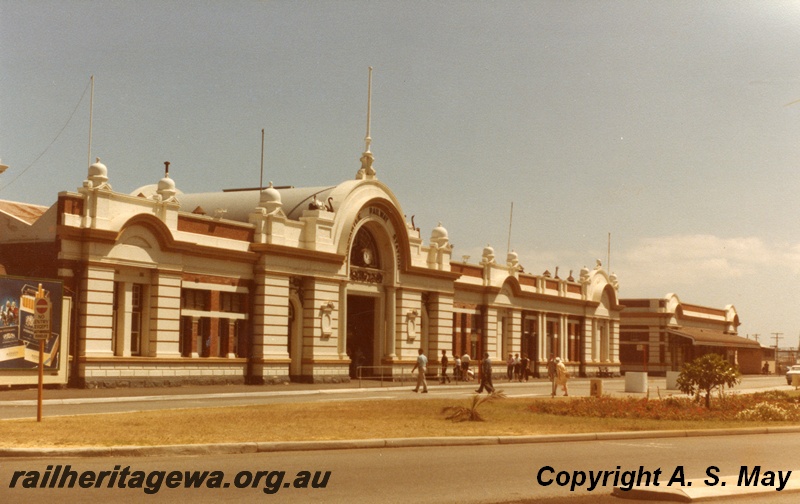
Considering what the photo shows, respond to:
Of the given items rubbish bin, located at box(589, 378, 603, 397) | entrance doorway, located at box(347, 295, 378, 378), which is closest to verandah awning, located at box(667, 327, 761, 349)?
entrance doorway, located at box(347, 295, 378, 378)

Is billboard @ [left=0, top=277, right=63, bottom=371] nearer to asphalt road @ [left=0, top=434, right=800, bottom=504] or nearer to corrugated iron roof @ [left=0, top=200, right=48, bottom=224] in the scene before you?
corrugated iron roof @ [left=0, top=200, right=48, bottom=224]

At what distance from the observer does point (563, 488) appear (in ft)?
47.6

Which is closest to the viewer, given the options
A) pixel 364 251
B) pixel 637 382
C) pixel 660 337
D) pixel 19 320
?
pixel 19 320

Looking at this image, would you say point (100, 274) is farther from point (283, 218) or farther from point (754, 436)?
point (754, 436)

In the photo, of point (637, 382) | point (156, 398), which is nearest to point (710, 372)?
point (637, 382)

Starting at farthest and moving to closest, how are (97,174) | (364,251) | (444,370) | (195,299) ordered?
1. (444,370)
2. (364,251)
3. (195,299)
4. (97,174)

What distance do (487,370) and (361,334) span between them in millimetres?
15922

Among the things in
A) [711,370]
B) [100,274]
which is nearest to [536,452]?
[711,370]

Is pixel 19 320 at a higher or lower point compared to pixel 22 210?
lower

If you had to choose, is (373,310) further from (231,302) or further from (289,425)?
(289,425)

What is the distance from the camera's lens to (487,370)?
135 ft

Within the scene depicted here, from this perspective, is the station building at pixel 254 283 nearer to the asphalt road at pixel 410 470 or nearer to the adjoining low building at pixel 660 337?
the asphalt road at pixel 410 470

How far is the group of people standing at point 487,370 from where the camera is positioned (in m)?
40.8

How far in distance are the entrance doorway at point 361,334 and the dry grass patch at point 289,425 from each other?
2476 centimetres
